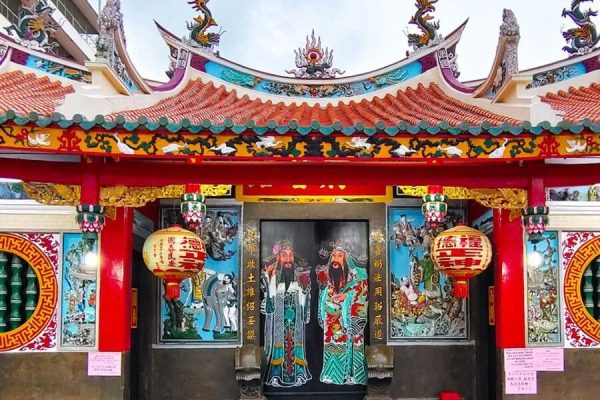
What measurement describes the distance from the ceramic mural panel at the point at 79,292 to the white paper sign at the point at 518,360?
14.2 feet

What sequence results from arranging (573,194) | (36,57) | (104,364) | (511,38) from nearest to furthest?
(104,364)
(573,194)
(511,38)
(36,57)

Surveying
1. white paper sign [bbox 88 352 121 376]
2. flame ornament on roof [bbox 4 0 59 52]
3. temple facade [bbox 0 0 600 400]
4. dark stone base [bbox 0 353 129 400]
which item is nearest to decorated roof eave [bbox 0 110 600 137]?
temple facade [bbox 0 0 600 400]

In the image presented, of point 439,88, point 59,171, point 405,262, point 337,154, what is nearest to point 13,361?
point 59,171

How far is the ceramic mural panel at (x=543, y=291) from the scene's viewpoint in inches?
291

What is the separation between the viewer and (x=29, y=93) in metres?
7.88

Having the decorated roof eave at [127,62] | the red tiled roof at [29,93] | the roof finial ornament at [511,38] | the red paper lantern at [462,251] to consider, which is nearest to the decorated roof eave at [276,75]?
the decorated roof eave at [127,62]

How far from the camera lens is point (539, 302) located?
7453mm

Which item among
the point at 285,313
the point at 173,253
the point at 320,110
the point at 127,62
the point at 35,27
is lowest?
the point at 285,313

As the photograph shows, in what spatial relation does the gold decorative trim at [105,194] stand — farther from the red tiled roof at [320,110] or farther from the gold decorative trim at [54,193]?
the red tiled roof at [320,110]

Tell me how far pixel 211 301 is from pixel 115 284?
→ 1990 mm

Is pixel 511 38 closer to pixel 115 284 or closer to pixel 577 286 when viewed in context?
pixel 577 286

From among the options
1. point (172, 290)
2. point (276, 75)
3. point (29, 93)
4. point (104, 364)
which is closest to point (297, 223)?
point (276, 75)

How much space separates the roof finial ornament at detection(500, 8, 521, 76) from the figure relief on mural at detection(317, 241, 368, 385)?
9.95 feet

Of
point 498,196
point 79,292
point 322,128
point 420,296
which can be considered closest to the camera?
point 322,128
